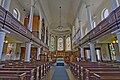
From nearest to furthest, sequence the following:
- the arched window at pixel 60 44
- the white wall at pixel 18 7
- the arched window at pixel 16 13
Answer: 1. the white wall at pixel 18 7
2. the arched window at pixel 16 13
3. the arched window at pixel 60 44

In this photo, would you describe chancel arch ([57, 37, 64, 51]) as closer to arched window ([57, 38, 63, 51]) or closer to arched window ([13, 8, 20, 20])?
arched window ([57, 38, 63, 51])

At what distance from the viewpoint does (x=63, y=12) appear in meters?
16.4

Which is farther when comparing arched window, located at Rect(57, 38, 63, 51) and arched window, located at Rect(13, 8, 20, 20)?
arched window, located at Rect(57, 38, 63, 51)

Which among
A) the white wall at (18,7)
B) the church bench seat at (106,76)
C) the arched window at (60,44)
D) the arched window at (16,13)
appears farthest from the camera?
the arched window at (60,44)

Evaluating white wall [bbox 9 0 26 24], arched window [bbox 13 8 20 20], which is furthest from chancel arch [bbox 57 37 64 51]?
arched window [bbox 13 8 20 20]

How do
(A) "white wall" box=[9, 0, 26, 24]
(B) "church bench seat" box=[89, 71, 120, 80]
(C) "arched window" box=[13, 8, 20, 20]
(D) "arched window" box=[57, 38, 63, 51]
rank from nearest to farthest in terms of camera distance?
(B) "church bench seat" box=[89, 71, 120, 80]
(A) "white wall" box=[9, 0, 26, 24]
(C) "arched window" box=[13, 8, 20, 20]
(D) "arched window" box=[57, 38, 63, 51]

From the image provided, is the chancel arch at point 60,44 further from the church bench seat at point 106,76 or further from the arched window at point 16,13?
the church bench seat at point 106,76

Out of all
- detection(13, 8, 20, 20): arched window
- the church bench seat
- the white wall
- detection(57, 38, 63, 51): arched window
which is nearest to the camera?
the church bench seat

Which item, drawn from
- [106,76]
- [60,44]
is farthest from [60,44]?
[106,76]

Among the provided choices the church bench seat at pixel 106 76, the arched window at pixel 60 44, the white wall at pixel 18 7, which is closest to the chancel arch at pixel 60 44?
the arched window at pixel 60 44

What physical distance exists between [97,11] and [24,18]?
9844mm

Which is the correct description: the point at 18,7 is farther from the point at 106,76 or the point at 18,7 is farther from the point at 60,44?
the point at 60,44

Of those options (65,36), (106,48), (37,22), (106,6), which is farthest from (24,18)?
(65,36)

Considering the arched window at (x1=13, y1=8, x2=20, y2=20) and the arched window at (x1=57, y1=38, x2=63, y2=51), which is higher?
the arched window at (x1=13, y1=8, x2=20, y2=20)
